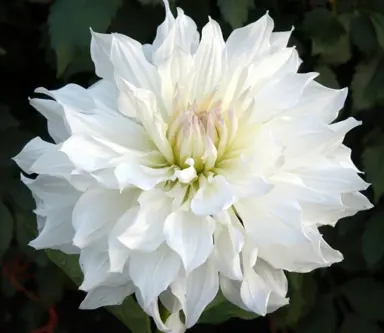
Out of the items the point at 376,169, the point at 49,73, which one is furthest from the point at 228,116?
the point at 49,73

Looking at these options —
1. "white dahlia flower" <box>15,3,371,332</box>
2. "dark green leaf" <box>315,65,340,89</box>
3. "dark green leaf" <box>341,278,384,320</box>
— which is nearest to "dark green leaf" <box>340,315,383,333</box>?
"dark green leaf" <box>341,278,384,320</box>

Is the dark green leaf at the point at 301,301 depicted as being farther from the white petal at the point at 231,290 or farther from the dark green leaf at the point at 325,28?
the white petal at the point at 231,290

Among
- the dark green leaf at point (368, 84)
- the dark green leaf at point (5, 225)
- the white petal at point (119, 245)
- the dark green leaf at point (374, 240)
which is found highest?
the white petal at point (119, 245)

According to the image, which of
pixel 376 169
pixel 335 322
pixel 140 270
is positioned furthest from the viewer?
pixel 335 322

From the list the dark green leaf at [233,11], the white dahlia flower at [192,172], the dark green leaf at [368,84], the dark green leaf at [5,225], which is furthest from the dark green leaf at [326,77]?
the dark green leaf at [5,225]

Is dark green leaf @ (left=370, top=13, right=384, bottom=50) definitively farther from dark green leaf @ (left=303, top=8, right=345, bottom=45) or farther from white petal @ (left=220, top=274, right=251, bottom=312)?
white petal @ (left=220, top=274, right=251, bottom=312)

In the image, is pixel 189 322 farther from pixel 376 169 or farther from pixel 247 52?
pixel 376 169
